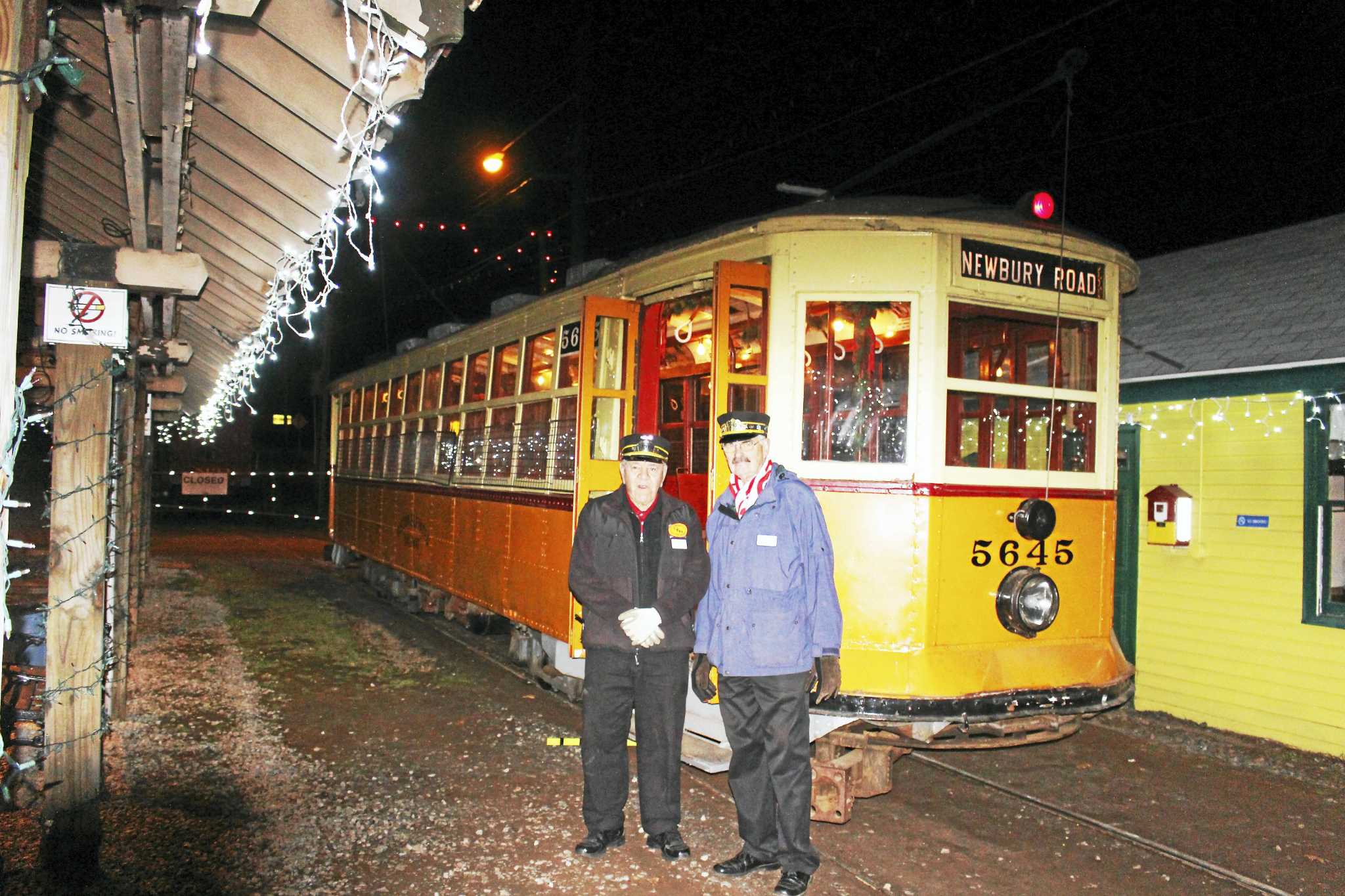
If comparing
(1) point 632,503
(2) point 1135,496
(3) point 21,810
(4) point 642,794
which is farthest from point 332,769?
(2) point 1135,496

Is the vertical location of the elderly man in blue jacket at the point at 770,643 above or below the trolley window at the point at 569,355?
below

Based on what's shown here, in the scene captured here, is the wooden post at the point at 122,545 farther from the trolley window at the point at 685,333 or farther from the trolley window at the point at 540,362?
the trolley window at the point at 685,333

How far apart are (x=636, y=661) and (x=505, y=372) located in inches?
153

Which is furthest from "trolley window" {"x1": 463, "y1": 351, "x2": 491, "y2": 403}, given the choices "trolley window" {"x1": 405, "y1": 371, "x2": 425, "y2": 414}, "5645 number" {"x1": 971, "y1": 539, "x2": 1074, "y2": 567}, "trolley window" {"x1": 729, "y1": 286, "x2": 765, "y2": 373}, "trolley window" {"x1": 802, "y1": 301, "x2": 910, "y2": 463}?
"5645 number" {"x1": 971, "y1": 539, "x2": 1074, "y2": 567}

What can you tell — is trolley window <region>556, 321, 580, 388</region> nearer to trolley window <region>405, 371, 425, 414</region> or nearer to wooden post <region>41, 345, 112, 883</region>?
wooden post <region>41, 345, 112, 883</region>

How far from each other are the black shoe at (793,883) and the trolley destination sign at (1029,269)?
2942 mm

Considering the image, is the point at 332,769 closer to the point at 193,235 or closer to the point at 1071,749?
the point at 193,235

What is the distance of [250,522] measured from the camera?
89.5 ft

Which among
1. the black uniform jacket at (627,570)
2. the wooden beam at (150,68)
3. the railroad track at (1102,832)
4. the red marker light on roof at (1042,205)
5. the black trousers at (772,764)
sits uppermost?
the red marker light on roof at (1042,205)

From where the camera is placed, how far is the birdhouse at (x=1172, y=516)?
7082mm

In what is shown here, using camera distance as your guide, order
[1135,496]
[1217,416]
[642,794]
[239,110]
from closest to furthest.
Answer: [239,110] < [642,794] < [1217,416] < [1135,496]

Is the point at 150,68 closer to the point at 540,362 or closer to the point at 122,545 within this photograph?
the point at 540,362

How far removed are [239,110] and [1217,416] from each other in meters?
6.68

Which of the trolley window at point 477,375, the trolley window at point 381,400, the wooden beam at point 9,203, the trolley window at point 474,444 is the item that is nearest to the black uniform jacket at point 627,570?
the wooden beam at point 9,203
